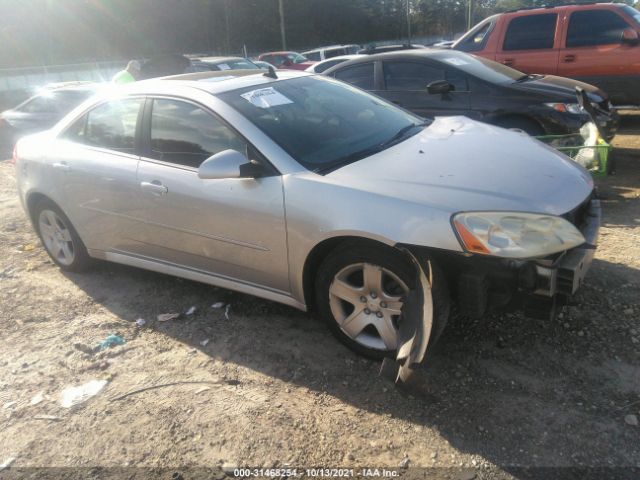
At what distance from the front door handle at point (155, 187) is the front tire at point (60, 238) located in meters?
1.19

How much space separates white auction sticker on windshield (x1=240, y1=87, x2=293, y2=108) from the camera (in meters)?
3.41

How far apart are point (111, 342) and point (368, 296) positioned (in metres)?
1.82

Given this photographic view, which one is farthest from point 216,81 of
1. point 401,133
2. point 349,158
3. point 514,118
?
point 514,118

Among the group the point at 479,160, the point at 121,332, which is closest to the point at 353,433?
the point at 479,160

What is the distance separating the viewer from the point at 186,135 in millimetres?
3488

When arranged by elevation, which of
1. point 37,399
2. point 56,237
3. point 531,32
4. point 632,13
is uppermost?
point 632,13

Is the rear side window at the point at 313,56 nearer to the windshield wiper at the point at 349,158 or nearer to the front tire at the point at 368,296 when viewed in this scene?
the windshield wiper at the point at 349,158

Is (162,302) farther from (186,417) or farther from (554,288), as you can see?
(554,288)

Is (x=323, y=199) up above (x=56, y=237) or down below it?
above

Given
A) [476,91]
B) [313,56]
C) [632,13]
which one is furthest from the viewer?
[313,56]

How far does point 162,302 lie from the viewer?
13.2 ft

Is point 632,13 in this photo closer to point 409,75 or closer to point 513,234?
point 409,75

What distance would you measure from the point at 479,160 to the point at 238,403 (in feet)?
6.20

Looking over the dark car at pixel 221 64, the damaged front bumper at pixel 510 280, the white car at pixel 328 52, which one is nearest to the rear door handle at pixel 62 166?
the damaged front bumper at pixel 510 280
